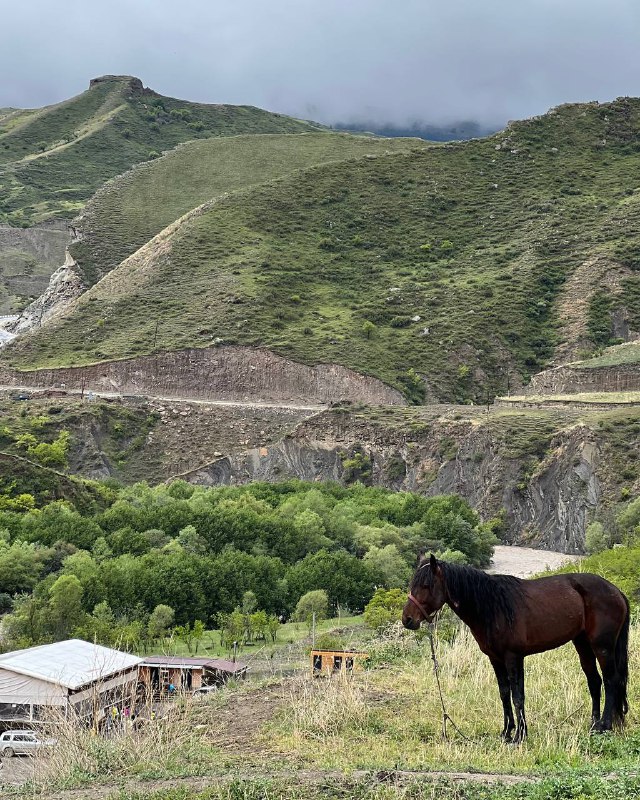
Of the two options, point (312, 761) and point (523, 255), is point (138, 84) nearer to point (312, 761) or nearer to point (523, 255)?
point (523, 255)

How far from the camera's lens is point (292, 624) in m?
36.9

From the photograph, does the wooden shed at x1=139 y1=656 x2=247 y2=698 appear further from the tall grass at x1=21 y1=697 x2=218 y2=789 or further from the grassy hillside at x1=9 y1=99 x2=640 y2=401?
the grassy hillside at x1=9 y1=99 x2=640 y2=401

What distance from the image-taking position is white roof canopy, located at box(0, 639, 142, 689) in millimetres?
22000

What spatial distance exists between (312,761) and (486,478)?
45.7 meters

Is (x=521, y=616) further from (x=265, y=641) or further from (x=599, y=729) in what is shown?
(x=265, y=641)

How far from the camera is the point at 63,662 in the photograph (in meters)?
24.0

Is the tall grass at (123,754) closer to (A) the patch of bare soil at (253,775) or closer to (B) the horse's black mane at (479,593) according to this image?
(A) the patch of bare soil at (253,775)

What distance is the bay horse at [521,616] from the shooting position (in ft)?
39.3

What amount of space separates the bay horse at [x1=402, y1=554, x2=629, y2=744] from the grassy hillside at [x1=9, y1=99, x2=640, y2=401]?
60437 millimetres

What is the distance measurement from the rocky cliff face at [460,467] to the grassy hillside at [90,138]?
306 ft

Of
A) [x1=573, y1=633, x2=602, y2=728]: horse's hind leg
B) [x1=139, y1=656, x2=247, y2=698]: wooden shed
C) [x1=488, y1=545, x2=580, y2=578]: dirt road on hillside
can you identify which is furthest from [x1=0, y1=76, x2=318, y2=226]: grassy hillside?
[x1=573, y1=633, x2=602, y2=728]: horse's hind leg

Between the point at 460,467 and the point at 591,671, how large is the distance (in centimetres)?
4686

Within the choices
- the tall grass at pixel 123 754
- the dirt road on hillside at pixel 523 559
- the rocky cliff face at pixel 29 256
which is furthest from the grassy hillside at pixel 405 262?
the tall grass at pixel 123 754

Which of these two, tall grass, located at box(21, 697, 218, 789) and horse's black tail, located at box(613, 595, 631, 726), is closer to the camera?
tall grass, located at box(21, 697, 218, 789)
